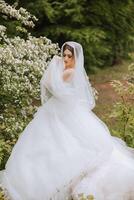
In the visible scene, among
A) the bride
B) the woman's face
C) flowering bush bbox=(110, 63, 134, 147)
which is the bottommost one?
flowering bush bbox=(110, 63, 134, 147)

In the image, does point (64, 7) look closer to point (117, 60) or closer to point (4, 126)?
point (117, 60)

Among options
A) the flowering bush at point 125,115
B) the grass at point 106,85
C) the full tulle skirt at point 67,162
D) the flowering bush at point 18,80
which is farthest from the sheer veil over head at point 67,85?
the grass at point 106,85

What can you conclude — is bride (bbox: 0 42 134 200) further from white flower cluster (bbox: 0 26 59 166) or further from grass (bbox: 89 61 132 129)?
grass (bbox: 89 61 132 129)

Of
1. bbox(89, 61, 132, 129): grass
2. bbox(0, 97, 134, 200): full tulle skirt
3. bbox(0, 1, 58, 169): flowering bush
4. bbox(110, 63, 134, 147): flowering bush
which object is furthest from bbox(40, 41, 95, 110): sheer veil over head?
bbox(89, 61, 132, 129): grass

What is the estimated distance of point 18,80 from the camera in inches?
342

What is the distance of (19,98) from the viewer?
893 centimetres

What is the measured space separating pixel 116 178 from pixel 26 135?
1.21 metres

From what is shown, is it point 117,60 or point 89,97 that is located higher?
point 89,97

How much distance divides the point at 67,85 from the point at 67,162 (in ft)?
3.07

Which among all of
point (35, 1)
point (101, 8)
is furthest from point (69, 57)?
point (101, 8)

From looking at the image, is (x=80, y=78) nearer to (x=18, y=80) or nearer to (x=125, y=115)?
(x=125, y=115)

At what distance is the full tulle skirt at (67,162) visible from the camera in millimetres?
6277

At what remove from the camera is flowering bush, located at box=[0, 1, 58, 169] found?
27.5 ft

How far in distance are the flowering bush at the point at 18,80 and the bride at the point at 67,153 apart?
5.37 feet
